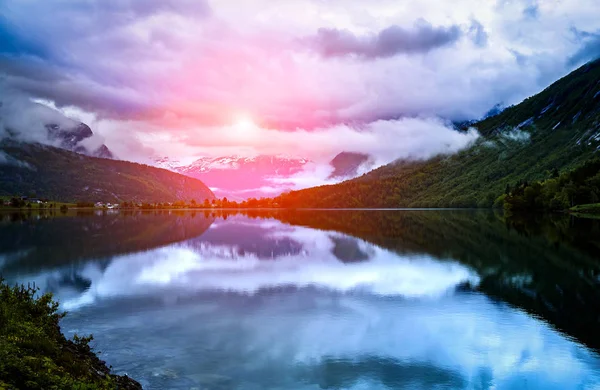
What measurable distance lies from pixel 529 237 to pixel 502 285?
4698 centimetres

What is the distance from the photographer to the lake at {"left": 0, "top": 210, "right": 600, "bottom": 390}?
74.4ft

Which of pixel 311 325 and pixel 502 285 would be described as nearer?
pixel 311 325

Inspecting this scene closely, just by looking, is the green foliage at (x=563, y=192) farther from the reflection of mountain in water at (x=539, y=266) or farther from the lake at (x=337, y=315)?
the lake at (x=337, y=315)

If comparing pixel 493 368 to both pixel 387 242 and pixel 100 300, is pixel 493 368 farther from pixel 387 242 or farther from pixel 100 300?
pixel 387 242

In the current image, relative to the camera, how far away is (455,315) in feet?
109

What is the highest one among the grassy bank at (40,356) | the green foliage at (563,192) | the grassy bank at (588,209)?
the green foliage at (563,192)

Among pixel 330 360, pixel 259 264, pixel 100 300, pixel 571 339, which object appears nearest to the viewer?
pixel 330 360

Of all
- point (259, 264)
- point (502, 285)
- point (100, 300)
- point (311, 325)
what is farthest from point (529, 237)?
point (100, 300)

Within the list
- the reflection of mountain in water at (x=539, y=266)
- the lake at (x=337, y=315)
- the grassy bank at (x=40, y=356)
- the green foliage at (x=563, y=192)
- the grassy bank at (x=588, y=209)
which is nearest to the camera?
the grassy bank at (x=40, y=356)

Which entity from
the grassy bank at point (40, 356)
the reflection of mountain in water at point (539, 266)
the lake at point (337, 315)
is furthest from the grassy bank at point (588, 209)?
the grassy bank at point (40, 356)

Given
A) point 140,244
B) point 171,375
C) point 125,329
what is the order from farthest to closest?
point 140,244, point 125,329, point 171,375

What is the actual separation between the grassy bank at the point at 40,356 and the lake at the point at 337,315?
1735 mm

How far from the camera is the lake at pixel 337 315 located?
22.7 metres

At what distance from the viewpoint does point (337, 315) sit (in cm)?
3359
